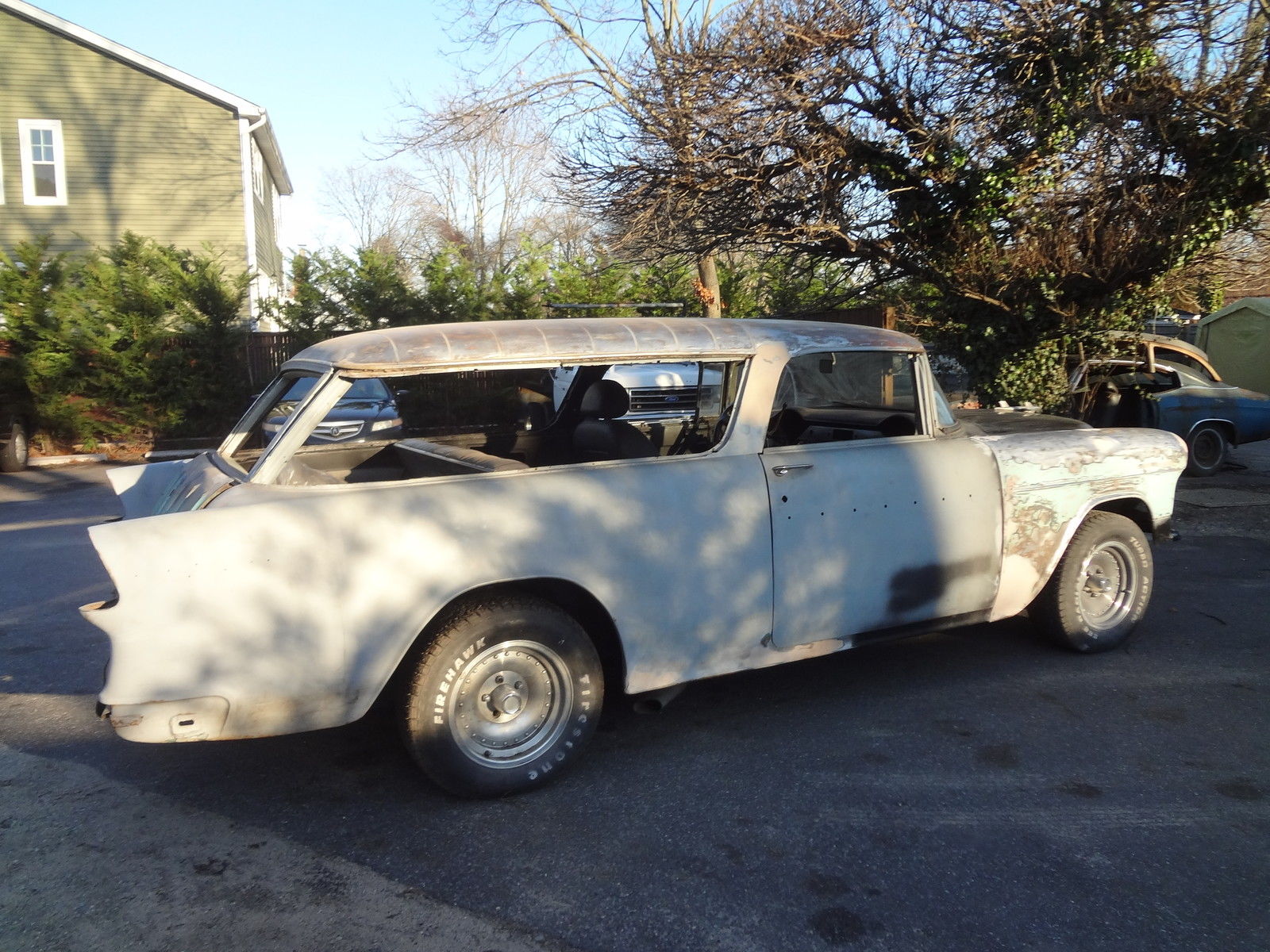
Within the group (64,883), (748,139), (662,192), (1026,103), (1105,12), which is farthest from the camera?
(662,192)

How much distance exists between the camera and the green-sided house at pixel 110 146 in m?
20.5

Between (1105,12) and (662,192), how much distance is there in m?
5.07

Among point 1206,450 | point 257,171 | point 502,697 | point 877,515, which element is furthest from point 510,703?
point 257,171

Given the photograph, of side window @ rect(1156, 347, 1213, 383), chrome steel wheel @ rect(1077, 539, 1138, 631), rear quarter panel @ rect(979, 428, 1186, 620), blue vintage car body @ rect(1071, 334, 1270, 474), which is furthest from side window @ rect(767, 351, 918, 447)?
side window @ rect(1156, 347, 1213, 383)

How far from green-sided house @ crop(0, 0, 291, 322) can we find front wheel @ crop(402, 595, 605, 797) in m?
18.5

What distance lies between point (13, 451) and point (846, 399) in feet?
44.0

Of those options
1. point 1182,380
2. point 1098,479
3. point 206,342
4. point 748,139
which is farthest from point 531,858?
point 206,342

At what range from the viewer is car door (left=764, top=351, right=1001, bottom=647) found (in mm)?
4316

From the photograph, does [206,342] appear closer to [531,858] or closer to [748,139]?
[748,139]

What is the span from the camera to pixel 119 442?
16031mm

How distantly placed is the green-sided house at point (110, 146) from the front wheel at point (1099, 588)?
728 inches

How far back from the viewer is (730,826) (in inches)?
145

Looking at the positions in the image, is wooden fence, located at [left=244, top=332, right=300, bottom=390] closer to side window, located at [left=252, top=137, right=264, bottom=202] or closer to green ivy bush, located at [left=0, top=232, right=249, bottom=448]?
green ivy bush, located at [left=0, top=232, right=249, bottom=448]

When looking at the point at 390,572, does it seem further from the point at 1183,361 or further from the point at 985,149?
the point at 1183,361
